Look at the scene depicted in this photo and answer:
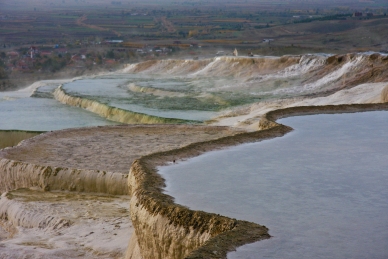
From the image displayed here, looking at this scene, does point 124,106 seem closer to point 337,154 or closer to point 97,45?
point 337,154

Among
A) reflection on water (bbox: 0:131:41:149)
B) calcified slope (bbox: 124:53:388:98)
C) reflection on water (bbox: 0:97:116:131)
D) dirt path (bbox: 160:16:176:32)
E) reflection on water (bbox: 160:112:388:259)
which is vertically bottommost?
dirt path (bbox: 160:16:176:32)

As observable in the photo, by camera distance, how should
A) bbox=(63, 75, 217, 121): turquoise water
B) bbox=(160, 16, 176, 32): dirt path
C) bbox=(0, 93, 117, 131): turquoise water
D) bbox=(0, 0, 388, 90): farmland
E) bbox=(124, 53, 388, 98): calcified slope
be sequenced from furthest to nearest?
1. bbox=(160, 16, 176, 32): dirt path
2. bbox=(0, 0, 388, 90): farmland
3. bbox=(124, 53, 388, 98): calcified slope
4. bbox=(63, 75, 217, 121): turquoise water
5. bbox=(0, 93, 117, 131): turquoise water

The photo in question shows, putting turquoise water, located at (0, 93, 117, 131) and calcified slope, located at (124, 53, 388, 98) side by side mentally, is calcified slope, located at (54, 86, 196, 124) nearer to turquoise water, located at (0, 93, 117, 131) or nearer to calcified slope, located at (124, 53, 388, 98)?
turquoise water, located at (0, 93, 117, 131)

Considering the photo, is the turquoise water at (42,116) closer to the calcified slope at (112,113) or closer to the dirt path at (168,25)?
the calcified slope at (112,113)

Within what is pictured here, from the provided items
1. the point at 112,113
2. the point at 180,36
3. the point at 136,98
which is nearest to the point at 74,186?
the point at 112,113

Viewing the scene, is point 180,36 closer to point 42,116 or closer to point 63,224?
point 42,116

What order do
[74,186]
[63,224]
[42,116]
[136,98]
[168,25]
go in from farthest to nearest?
[168,25], [136,98], [42,116], [74,186], [63,224]

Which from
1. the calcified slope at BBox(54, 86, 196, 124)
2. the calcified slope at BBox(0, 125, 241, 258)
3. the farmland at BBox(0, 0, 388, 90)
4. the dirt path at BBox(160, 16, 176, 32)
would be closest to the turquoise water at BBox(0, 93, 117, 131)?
the calcified slope at BBox(54, 86, 196, 124)

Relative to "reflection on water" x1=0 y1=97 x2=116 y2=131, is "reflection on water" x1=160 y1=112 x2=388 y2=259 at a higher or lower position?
higher
